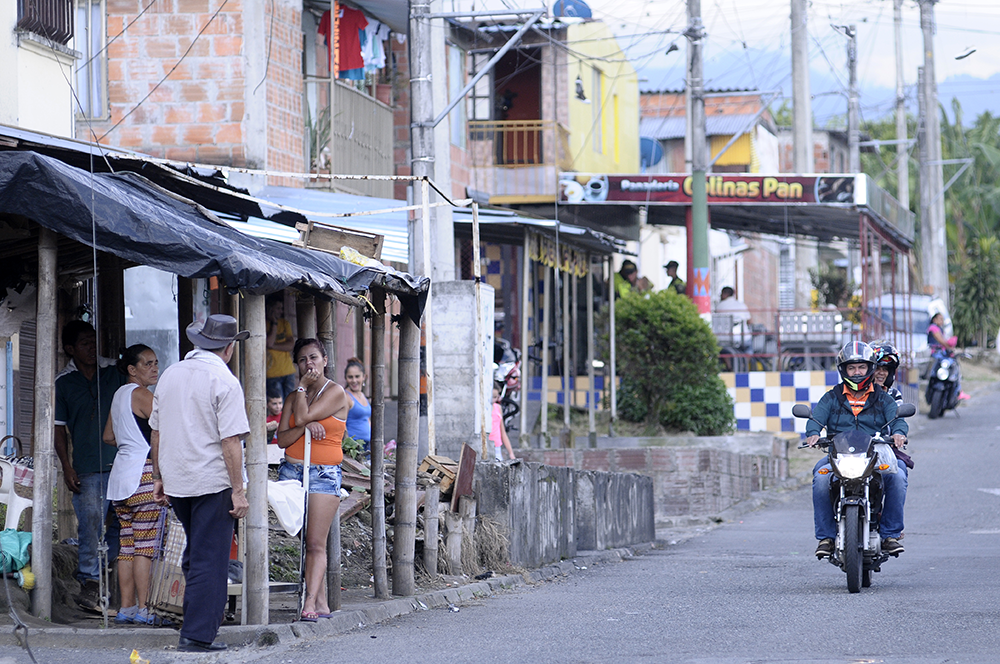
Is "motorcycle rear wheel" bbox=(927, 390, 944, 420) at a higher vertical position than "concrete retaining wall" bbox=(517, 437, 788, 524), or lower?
higher

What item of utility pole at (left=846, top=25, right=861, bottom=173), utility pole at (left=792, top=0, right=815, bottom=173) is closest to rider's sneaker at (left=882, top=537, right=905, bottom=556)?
utility pole at (left=792, top=0, right=815, bottom=173)

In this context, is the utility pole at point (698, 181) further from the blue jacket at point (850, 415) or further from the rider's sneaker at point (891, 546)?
the rider's sneaker at point (891, 546)

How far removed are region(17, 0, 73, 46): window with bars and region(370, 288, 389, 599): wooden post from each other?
5.45 metres

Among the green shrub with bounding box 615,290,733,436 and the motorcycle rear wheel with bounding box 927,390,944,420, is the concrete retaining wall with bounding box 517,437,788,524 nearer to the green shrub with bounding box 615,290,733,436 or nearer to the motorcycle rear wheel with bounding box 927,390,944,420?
the green shrub with bounding box 615,290,733,436

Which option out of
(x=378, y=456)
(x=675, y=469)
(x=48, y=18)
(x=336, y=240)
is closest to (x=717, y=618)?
(x=378, y=456)

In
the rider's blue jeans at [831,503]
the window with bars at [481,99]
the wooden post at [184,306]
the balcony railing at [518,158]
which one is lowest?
the rider's blue jeans at [831,503]

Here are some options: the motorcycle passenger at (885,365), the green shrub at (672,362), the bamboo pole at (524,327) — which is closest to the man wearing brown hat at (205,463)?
the motorcycle passenger at (885,365)

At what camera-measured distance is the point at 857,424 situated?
10922 mm

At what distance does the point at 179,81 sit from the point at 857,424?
10.5 m

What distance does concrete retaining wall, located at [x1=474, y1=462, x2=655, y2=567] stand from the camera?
1167 centimetres

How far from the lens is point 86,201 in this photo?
760cm

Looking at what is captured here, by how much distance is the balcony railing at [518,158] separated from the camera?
26172 millimetres

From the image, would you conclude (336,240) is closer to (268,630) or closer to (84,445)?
(84,445)

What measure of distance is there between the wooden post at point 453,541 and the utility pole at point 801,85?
19.8 meters
